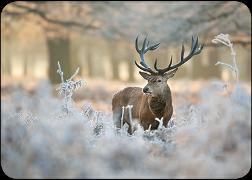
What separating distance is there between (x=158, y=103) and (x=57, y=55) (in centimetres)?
1699

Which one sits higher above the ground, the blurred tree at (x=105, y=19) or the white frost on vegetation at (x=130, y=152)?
the blurred tree at (x=105, y=19)

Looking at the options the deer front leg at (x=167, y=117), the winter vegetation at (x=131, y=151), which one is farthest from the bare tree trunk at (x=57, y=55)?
the winter vegetation at (x=131, y=151)

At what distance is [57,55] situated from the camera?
25.0 m

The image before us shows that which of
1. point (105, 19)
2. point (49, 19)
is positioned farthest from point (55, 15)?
point (105, 19)

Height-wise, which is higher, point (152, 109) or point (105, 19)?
point (105, 19)

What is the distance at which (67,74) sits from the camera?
23.4 m

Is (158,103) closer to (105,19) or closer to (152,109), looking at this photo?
(152,109)

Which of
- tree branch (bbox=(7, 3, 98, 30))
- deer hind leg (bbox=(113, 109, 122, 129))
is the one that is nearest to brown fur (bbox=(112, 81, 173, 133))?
deer hind leg (bbox=(113, 109, 122, 129))

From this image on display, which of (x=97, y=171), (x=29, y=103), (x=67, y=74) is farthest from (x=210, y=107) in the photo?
(x=67, y=74)

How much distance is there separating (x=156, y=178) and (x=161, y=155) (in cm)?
65

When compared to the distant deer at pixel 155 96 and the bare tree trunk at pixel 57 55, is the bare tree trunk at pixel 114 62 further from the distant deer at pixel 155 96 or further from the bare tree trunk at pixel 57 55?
the distant deer at pixel 155 96

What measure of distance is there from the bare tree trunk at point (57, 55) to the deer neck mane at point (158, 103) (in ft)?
52.5

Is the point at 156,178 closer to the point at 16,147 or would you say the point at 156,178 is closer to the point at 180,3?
the point at 16,147

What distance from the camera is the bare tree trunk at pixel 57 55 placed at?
2444cm
